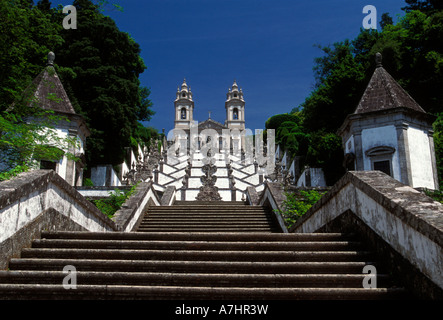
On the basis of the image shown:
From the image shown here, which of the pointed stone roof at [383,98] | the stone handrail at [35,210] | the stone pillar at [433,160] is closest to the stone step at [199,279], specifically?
the stone handrail at [35,210]

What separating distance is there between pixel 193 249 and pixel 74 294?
5.20ft

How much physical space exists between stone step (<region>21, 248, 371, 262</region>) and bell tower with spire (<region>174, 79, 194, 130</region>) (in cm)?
7912

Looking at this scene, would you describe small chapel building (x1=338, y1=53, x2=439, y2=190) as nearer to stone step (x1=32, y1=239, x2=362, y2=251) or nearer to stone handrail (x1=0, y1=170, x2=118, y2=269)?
stone step (x1=32, y1=239, x2=362, y2=251)

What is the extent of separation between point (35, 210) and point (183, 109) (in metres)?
81.6

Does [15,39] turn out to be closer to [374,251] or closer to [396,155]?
[374,251]

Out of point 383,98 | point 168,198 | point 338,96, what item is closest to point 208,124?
point 338,96

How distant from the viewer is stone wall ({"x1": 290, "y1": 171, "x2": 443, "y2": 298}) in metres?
3.15

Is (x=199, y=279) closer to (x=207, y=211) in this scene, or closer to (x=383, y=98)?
(x=207, y=211)

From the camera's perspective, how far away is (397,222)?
3.79 m

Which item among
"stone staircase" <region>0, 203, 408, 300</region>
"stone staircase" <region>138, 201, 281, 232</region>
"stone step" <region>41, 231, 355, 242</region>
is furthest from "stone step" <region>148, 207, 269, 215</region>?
"stone staircase" <region>0, 203, 408, 300</region>

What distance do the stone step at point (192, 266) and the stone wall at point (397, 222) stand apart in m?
0.42

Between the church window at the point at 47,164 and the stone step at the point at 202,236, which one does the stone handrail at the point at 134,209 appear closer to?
the stone step at the point at 202,236

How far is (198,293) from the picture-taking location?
343 centimetres
